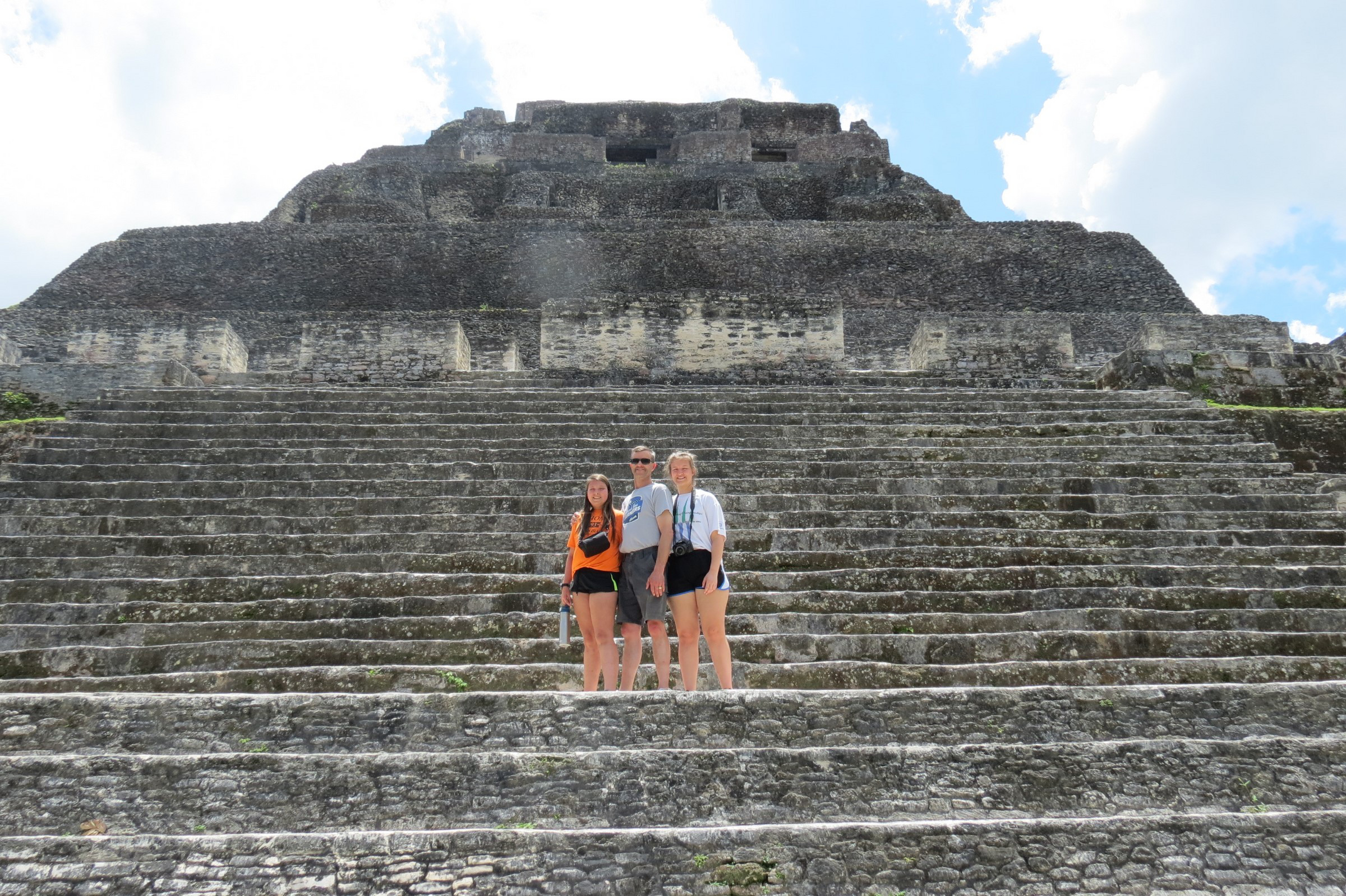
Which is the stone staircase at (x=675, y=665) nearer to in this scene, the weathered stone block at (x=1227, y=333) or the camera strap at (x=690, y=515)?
the camera strap at (x=690, y=515)

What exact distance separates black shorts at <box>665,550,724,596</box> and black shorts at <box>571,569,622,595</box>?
0.94 ft

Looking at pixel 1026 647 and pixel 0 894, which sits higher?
pixel 1026 647

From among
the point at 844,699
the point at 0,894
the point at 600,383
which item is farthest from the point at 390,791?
the point at 600,383

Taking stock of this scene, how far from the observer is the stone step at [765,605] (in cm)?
497

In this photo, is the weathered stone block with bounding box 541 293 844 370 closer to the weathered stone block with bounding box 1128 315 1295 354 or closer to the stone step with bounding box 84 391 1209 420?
Answer: the stone step with bounding box 84 391 1209 420

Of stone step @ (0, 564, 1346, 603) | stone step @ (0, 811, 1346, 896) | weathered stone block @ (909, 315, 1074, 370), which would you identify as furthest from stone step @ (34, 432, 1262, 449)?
stone step @ (0, 811, 1346, 896)

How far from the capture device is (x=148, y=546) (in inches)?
225

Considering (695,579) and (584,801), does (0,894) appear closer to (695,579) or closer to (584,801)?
(584,801)

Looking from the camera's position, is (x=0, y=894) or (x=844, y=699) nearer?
(x=0, y=894)

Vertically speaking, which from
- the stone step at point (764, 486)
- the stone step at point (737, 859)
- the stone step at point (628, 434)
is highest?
the stone step at point (628, 434)

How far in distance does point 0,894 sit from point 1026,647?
14.7 ft

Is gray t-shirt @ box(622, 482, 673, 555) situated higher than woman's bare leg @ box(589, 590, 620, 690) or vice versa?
gray t-shirt @ box(622, 482, 673, 555)

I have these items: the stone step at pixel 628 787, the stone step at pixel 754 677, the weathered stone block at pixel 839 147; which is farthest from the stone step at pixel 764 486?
the weathered stone block at pixel 839 147

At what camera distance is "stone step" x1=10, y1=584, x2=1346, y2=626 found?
4969 millimetres
